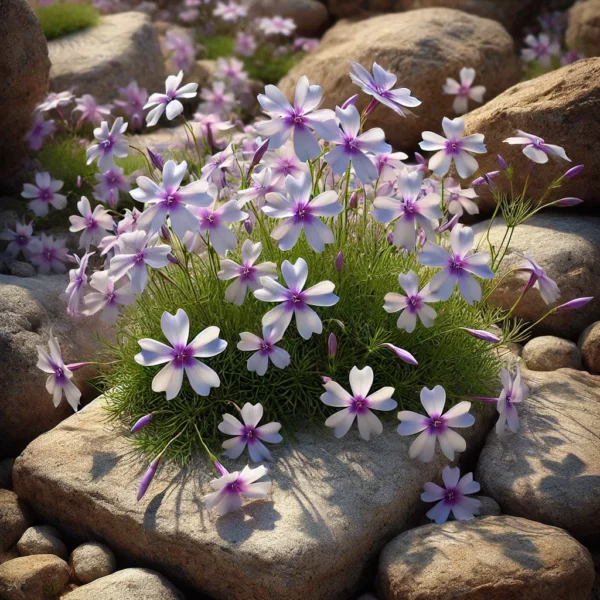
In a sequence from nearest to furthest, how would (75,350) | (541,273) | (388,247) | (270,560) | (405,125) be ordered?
(270,560)
(541,273)
(388,247)
(75,350)
(405,125)

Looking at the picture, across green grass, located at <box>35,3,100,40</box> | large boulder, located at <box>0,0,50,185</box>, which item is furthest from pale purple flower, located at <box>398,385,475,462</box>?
green grass, located at <box>35,3,100,40</box>

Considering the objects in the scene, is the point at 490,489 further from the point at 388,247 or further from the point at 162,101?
the point at 162,101

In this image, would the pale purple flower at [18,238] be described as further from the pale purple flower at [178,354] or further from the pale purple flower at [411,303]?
the pale purple flower at [411,303]

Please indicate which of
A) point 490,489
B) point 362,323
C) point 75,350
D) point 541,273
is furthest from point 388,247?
point 75,350

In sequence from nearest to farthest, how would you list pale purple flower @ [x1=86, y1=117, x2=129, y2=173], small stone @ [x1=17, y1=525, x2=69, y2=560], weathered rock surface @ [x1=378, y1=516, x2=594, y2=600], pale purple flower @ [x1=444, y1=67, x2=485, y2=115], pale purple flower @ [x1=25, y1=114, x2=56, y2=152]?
weathered rock surface @ [x1=378, y1=516, x2=594, y2=600] < small stone @ [x1=17, y1=525, x2=69, y2=560] < pale purple flower @ [x1=86, y1=117, x2=129, y2=173] < pale purple flower @ [x1=444, y1=67, x2=485, y2=115] < pale purple flower @ [x1=25, y1=114, x2=56, y2=152]

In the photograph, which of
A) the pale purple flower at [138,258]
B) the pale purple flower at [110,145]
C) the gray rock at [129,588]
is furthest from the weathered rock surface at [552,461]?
the pale purple flower at [110,145]

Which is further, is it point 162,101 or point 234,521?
point 162,101

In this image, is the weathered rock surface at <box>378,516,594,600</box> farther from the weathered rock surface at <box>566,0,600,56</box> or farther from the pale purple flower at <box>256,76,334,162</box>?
the weathered rock surface at <box>566,0,600,56</box>
